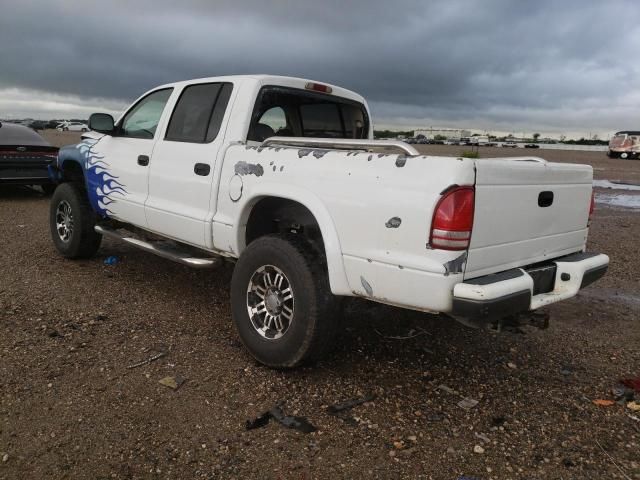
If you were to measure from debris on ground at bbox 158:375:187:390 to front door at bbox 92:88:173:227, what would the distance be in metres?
1.80

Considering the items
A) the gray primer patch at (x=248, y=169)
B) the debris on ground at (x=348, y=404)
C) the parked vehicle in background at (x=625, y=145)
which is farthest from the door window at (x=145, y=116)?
the parked vehicle in background at (x=625, y=145)

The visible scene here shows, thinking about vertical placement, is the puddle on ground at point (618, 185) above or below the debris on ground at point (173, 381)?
above

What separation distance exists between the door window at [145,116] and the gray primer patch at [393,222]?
110 inches

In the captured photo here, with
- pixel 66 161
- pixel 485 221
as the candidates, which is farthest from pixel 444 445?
pixel 66 161

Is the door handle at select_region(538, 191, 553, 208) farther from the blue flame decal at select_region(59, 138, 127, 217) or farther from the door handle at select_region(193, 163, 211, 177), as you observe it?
the blue flame decal at select_region(59, 138, 127, 217)

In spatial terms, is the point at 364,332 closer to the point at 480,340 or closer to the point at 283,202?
the point at 480,340

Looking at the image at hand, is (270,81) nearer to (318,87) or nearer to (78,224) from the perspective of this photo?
(318,87)

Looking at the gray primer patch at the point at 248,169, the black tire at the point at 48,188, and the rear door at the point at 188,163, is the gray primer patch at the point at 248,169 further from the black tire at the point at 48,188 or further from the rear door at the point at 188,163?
the black tire at the point at 48,188

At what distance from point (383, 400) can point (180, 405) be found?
121 cm

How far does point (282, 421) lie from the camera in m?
2.94

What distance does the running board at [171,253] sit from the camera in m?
4.05

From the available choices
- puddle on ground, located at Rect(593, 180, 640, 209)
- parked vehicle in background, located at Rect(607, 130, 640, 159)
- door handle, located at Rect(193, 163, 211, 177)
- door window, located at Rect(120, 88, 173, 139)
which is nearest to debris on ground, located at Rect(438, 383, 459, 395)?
door handle, located at Rect(193, 163, 211, 177)

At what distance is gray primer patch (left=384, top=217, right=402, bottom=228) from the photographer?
2738 millimetres

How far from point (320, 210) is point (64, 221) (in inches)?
165
